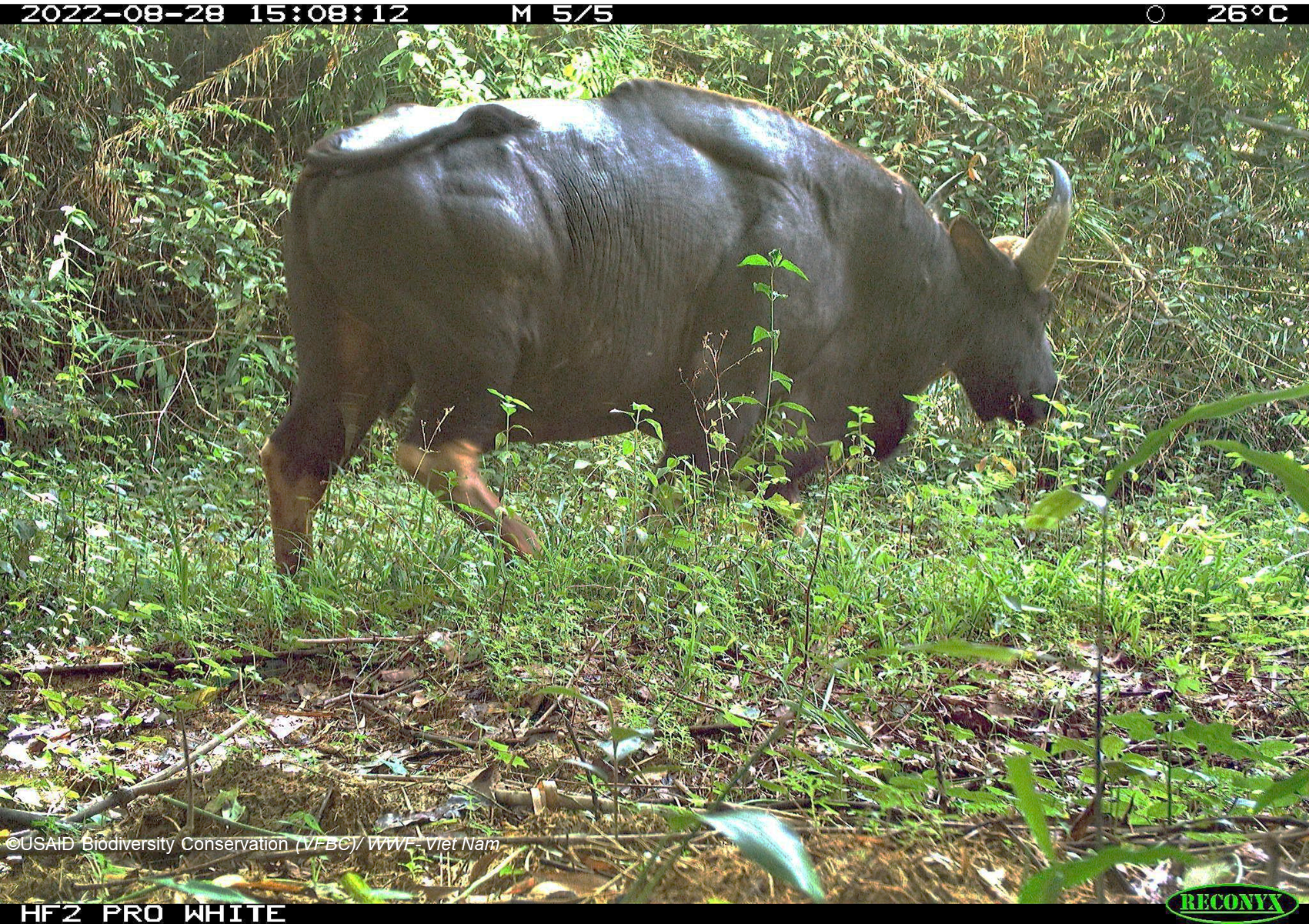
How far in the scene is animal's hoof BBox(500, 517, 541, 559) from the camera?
334 centimetres

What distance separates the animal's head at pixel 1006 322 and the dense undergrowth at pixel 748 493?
13.5 inches

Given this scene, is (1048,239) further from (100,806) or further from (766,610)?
(100,806)

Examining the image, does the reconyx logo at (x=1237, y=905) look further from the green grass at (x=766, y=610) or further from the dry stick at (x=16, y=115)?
the dry stick at (x=16, y=115)

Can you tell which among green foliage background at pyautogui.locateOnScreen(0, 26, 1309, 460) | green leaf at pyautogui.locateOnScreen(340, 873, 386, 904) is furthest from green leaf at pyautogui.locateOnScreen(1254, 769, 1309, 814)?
green foliage background at pyautogui.locateOnScreen(0, 26, 1309, 460)

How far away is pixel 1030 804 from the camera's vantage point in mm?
1501

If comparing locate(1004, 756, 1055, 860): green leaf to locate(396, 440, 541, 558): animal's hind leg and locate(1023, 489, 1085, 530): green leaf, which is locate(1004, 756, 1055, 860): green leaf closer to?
locate(1023, 489, 1085, 530): green leaf

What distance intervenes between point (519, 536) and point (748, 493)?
687mm

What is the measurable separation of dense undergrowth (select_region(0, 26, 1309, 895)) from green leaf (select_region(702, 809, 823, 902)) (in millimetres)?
422

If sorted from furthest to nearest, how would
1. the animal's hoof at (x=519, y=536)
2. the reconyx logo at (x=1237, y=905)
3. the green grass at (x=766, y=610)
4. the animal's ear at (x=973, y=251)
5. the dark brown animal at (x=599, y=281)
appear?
the animal's ear at (x=973, y=251) < the dark brown animal at (x=599, y=281) < the animal's hoof at (x=519, y=536) < the green grass at (x=766, y=610) < the reconyx logo at (x=1237, y=905)

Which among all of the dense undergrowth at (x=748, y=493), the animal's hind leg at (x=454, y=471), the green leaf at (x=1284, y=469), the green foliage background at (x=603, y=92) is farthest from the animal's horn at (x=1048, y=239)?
the green leaf at (x=1284, y=469)

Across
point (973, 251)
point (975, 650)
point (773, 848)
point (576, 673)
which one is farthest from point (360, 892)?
point (973, 251)

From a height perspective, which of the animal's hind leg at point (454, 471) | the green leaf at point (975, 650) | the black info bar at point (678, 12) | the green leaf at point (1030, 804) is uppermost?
the black info bar at point (678, 12)

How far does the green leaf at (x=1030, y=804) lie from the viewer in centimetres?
146

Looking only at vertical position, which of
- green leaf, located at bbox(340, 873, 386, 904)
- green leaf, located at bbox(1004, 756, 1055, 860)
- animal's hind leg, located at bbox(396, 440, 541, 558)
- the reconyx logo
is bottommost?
animal's hind leg, located at bbox(396, 440, 541, 558)
